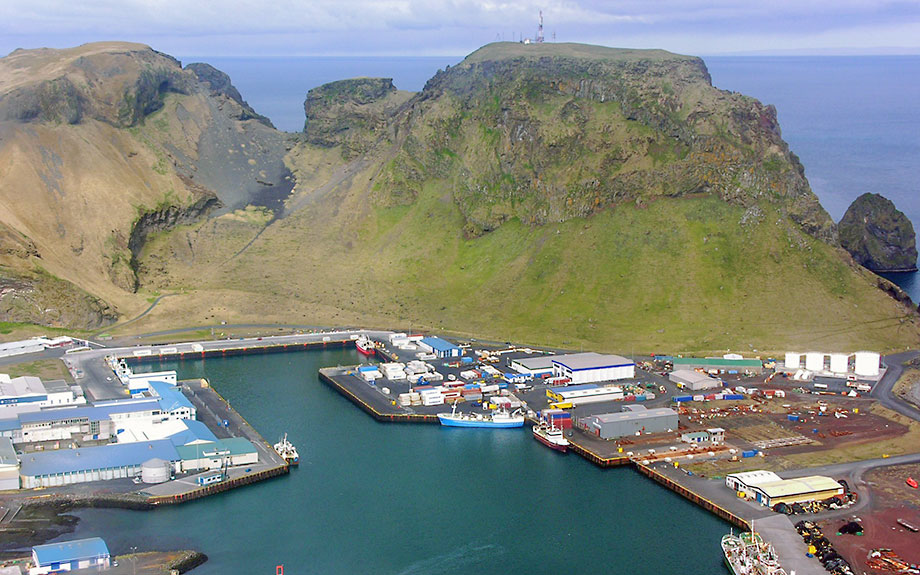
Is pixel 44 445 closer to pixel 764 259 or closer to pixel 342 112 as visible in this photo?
pixel 764 259

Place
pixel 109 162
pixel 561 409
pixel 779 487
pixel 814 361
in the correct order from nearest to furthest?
pixel 779 487 → pixel 561 409 → pixel 814 361 → pixel 109 162

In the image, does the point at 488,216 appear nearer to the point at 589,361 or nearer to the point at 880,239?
the point at 589,361

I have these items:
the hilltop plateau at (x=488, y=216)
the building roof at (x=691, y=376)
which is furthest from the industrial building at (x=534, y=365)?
the building roof at (x=691, y=376)

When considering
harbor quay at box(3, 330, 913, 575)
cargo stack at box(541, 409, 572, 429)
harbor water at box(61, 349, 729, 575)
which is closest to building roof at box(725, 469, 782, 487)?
harbor quay at box(3, 330, 913, 575)

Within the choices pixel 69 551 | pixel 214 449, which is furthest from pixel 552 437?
pixel 69 551

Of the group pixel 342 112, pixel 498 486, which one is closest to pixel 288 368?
pixel 498 486

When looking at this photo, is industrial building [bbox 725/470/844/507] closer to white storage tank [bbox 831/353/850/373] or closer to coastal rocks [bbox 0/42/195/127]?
white storage tank [bbox 831/353/850/373]
